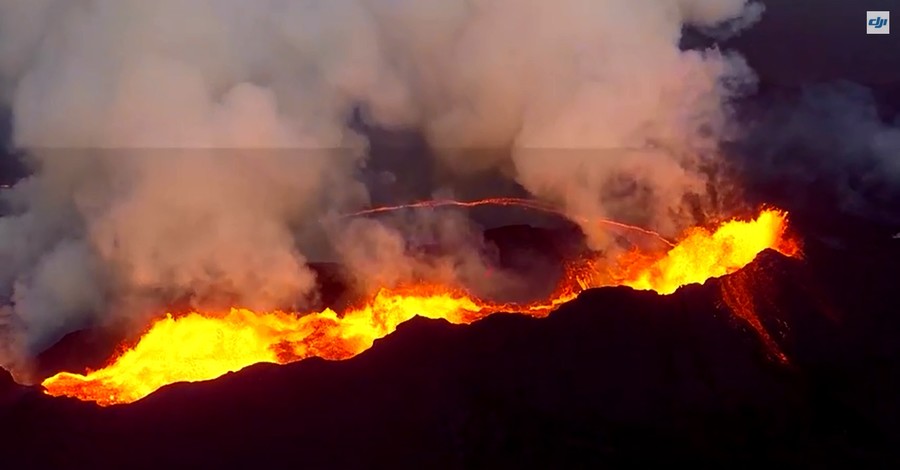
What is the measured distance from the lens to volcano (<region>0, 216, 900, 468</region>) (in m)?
11.9

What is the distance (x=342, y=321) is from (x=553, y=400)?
449 centimetres

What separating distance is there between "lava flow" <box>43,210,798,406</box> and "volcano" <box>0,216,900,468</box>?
3.46 feet

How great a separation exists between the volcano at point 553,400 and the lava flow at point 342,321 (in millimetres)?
1055

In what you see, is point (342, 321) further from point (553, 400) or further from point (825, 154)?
point (825, 154)

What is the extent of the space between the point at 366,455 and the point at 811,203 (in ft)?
38.1

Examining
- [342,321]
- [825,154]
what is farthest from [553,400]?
[825,154]

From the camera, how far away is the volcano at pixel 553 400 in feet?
38.9

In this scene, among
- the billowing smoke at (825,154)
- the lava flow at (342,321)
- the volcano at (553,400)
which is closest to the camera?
the volcano at (553,400)

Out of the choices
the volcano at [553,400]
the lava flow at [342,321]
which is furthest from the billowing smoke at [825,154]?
the volcano at [553,400]

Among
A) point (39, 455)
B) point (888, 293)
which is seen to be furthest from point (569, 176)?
point (39, 455)

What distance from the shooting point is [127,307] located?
15984mm

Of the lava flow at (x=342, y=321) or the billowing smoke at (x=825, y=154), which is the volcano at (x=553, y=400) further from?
the billowing smoke at (x=825, y=154)

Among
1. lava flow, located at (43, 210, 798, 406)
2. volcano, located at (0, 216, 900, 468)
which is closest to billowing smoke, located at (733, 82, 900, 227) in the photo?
lava flow, located at (43, 210, 798, 406)

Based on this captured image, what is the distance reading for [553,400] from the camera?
12.5 meters
